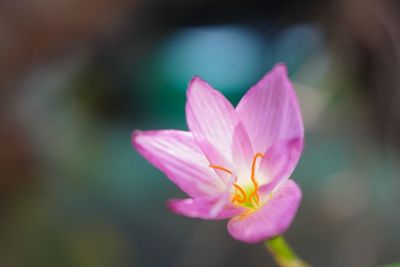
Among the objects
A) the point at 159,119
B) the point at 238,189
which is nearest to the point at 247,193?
the point at 238,189

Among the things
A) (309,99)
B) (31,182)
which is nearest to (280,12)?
(309,99)

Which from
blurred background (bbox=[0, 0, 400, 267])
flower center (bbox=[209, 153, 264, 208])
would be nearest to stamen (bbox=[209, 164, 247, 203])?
flower center (bbox=[209, 153, 264, 208])

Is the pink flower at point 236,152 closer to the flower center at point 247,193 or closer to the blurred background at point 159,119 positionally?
the flower center at point 247,193

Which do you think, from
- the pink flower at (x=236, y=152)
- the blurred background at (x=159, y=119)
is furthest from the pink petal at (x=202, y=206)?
the blurred background at (x=159, y=119)

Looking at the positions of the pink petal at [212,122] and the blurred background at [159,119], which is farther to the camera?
the blurred background at [159,119]

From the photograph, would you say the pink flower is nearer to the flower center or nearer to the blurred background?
the flower center

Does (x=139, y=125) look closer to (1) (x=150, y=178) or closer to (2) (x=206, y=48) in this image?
(1) (x=150, y=178)
